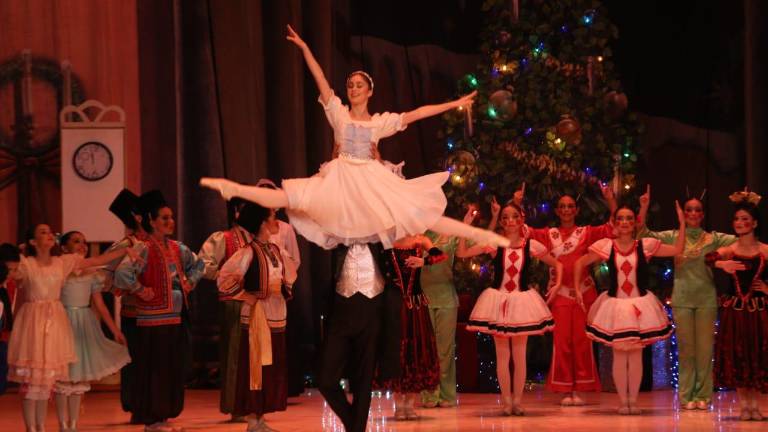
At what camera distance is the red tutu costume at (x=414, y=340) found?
25.0 ft

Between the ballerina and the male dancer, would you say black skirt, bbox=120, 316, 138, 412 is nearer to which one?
the male dancer

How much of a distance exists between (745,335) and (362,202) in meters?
3.31

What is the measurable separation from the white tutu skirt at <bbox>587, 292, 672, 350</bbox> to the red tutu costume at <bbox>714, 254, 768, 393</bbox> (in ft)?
1.26

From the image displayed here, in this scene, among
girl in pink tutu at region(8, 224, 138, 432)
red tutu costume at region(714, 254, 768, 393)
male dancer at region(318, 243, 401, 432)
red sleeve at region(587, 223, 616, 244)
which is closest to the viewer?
male dancer at region(318, 243, 401, 432)

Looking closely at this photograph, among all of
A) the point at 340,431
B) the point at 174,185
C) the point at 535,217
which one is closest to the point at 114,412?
the point at 340,431

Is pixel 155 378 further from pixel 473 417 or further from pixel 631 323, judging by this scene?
pixel 631 323

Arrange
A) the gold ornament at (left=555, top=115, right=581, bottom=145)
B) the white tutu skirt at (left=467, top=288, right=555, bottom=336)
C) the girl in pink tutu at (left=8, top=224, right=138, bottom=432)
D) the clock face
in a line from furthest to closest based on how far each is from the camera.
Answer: the clock face → the gold ornament at (left=555, top=115, right=581, bottom=145) → the white tutu skirt at (left=467, top=288, right=555, bottom=336) → the girl in pink tutu at (left=8, top=224, right=138, bottom=432)

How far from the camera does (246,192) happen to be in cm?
503

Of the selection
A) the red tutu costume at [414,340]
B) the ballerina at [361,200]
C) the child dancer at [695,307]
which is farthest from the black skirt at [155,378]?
the child dancer at [695,307]

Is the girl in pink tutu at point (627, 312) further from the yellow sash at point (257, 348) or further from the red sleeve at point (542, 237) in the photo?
the yellow sash at point (257, 348)

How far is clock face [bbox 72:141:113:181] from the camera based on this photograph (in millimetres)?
9359

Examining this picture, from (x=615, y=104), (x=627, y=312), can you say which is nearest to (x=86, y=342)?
(x=627, y=312)

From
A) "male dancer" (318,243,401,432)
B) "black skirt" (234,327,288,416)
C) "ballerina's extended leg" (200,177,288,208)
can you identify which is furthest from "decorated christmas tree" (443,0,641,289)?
"ballerina's extended leg" (200,177,288,208)

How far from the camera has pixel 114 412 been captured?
8.18m
